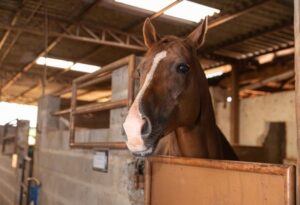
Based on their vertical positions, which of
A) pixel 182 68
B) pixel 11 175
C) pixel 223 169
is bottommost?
pixel 11 175

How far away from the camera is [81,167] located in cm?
275

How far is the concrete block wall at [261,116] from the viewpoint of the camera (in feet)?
16.9

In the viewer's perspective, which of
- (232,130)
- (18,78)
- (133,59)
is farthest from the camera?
(18,78)

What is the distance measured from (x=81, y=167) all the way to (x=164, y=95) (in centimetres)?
160

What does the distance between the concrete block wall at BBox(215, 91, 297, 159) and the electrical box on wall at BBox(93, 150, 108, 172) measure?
3.46 m

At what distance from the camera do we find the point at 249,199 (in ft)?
3.89

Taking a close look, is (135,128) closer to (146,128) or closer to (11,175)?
(146,128)

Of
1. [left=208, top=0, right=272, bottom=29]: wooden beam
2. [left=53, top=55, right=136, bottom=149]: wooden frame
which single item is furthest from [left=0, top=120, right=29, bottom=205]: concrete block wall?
[left=208, top=0, right=272, bottom=29]: wooden beam

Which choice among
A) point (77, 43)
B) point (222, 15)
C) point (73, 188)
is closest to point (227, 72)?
point (222, 15)

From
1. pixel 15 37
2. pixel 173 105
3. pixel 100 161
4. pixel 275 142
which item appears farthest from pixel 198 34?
pixel 15 37

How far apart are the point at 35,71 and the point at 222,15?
6.20m

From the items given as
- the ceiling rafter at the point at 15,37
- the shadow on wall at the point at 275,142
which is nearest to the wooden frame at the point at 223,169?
the shadow on wall at the point at 275,142

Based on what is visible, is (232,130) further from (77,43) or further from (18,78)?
(18,78)

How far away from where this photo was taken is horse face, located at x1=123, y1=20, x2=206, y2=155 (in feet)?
4.07
